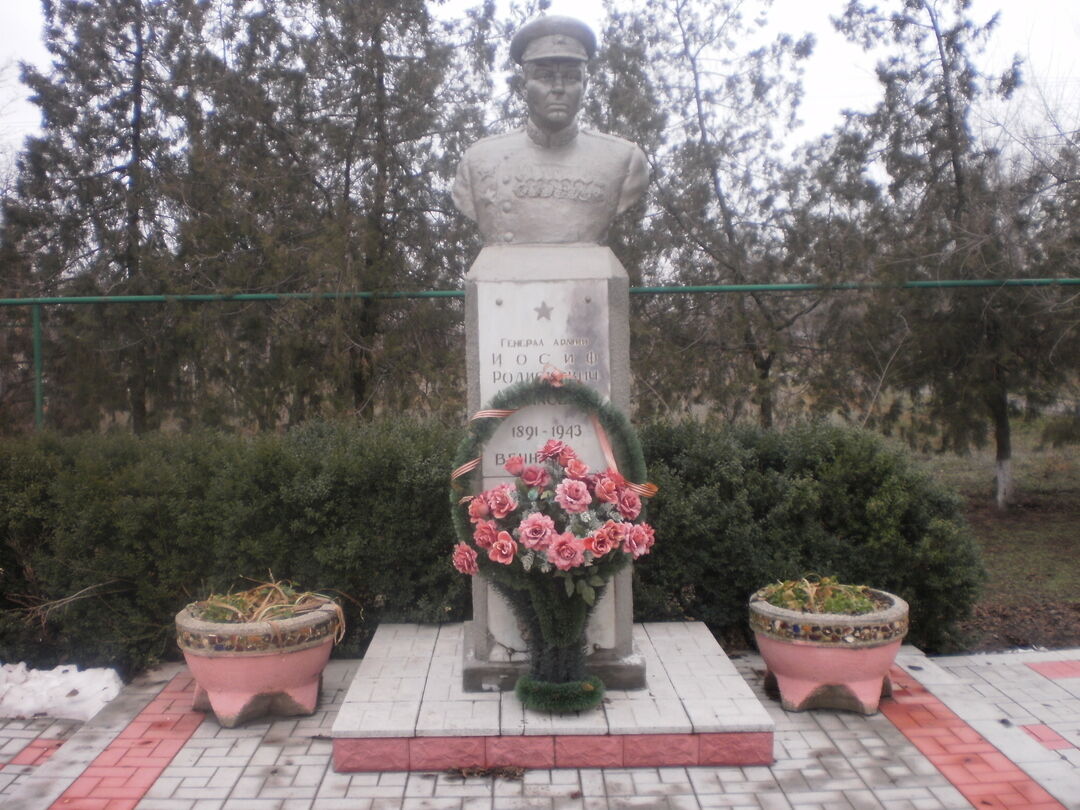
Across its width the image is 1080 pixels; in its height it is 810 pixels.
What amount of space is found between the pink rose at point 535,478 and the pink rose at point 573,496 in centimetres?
13

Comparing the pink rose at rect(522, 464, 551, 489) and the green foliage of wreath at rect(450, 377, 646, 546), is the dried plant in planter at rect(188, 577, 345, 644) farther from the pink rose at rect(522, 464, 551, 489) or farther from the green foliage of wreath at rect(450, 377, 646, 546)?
the pink rose at rect(522, 464, 551, 489)

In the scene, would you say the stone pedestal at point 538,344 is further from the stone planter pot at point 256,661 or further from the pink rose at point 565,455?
the stone planter pot at point 256,661

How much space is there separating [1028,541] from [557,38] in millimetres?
5936

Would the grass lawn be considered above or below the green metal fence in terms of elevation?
below

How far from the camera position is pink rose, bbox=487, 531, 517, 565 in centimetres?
315

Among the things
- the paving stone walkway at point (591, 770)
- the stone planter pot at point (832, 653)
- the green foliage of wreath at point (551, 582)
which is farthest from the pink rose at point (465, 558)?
the stone planter pot at point (832, 653)

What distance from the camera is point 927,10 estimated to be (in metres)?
8.23

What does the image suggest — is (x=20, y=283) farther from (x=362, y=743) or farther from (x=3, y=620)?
(x=362, y=743)

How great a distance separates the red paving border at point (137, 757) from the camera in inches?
120

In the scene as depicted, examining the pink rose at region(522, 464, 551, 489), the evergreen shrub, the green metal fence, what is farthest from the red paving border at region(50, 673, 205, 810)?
the green metal fence

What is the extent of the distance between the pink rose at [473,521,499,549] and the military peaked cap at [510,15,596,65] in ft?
6.09

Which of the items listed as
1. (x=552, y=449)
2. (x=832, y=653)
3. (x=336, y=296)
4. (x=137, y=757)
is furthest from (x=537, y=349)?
(x=336, y=296)

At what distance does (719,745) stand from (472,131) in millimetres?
5665

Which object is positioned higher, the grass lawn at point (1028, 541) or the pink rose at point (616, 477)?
the pink rose at point (616, 477)
